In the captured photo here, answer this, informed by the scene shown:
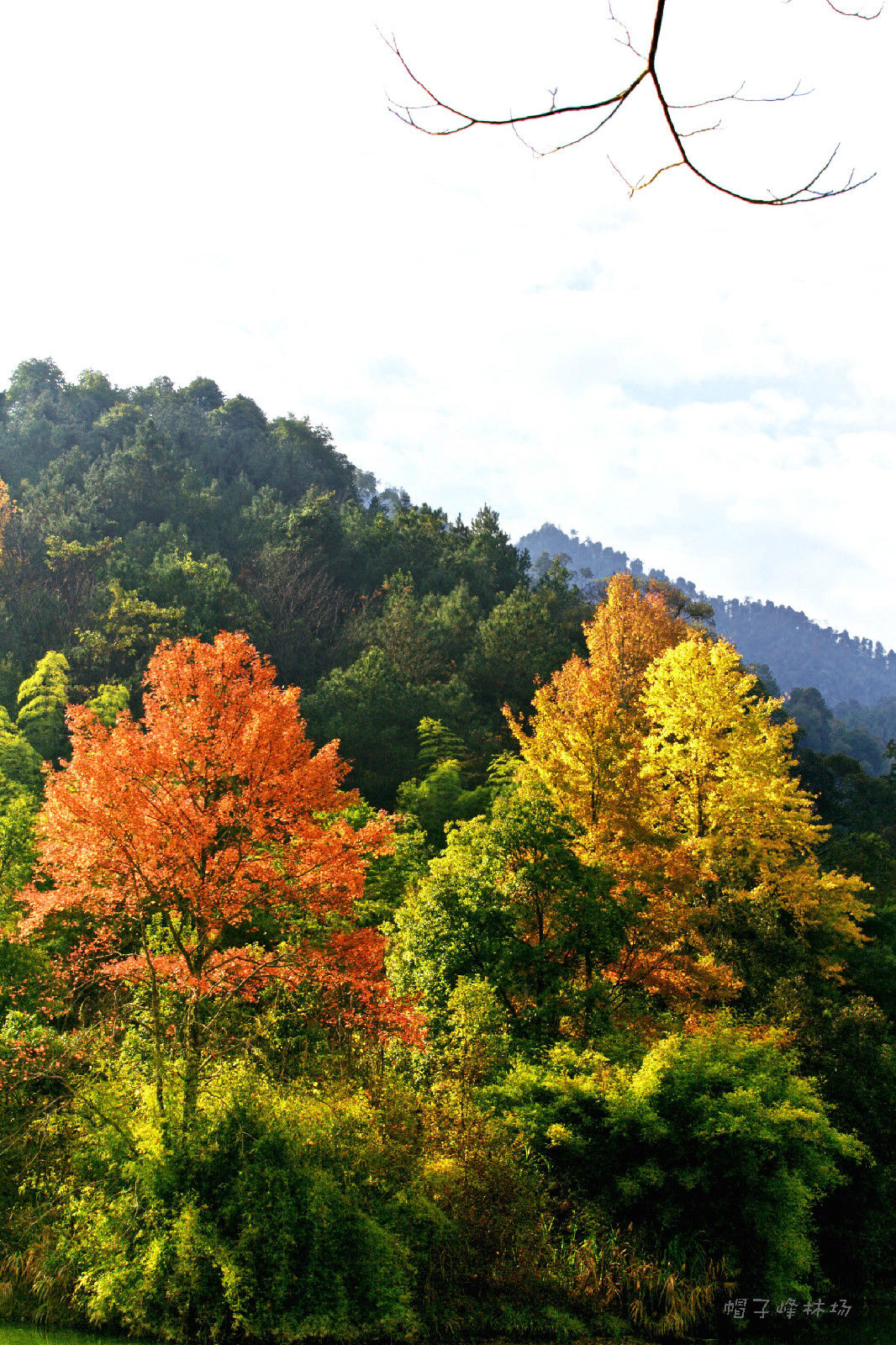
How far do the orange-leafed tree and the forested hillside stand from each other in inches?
2.8

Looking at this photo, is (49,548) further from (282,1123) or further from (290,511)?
(282,1123)

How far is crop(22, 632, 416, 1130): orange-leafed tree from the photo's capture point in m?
11.9

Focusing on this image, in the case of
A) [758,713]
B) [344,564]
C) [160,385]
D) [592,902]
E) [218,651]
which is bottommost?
[592,902]

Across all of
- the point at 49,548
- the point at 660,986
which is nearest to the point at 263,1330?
the point at 660,986

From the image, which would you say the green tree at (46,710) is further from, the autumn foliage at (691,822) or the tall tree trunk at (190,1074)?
the tall tree trunk at (190,1074)

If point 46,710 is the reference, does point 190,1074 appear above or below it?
below

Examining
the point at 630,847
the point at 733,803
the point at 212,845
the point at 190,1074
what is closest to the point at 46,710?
the point at 212,845

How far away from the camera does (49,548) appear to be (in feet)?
124

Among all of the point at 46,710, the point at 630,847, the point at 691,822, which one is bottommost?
the point at 630,847

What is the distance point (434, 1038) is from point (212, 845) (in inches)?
178

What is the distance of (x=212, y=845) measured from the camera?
13.0 metres

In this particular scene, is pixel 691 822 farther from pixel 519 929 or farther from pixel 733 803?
pixel 519 929

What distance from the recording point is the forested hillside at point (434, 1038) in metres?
7.99

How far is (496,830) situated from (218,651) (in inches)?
224
